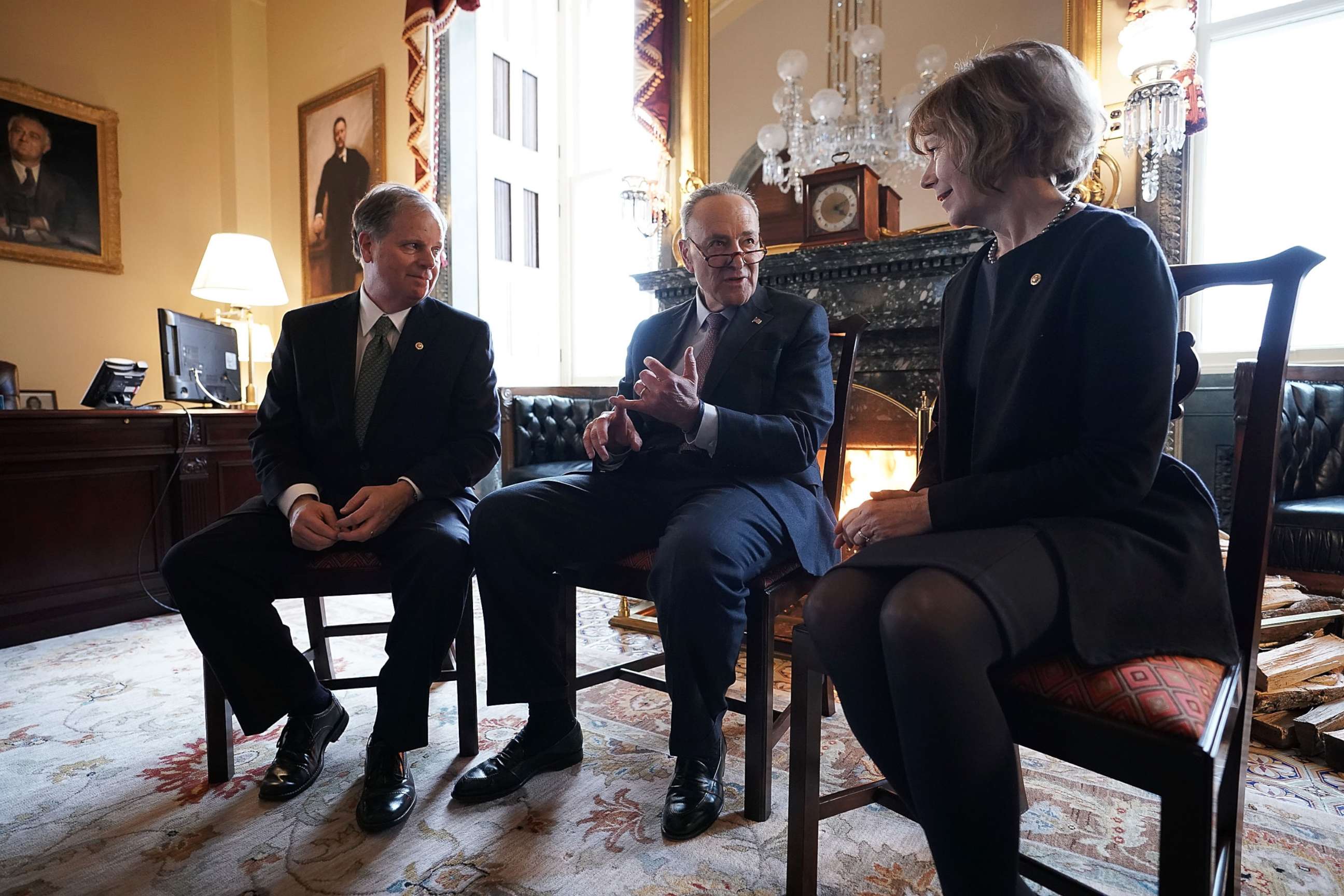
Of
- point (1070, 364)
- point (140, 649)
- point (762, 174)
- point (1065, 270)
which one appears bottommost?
point (140, 649)

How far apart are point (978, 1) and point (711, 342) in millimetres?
2272

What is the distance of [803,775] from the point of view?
1194 millimetres

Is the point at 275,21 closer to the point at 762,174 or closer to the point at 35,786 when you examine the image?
the point at 762,174

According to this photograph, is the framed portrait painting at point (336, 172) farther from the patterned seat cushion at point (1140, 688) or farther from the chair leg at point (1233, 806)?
the chair leg at point (1233, 806)

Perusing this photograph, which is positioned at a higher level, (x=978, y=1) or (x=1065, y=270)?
(x=978, y=1)

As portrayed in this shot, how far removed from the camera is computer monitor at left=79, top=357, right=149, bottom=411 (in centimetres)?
337

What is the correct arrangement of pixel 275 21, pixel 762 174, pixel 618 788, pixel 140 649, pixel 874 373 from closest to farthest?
pixel 618 788
pixel 140 649
pixel 874 373
pixel 762 174
pixel 275 21

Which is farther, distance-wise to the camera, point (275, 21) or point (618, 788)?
point (275, 21)

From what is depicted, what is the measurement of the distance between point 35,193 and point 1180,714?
596 centimetres

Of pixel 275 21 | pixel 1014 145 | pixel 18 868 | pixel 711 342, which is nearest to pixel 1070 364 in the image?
pixel 1014 145

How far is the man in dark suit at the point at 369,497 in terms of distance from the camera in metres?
1.60

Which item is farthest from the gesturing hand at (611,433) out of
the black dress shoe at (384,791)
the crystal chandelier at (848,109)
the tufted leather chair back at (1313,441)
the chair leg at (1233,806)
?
the crystal chandelier at (848,109)

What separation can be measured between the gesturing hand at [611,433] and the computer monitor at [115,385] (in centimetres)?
267

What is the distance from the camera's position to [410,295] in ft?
6.39
